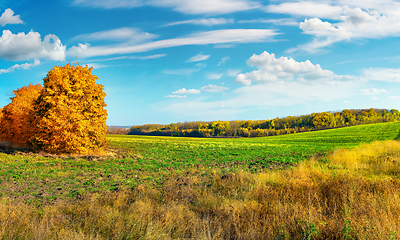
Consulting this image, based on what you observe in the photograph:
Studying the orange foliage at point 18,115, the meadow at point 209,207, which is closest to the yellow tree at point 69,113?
the meadow at point 209,207

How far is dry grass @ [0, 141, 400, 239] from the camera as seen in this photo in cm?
517

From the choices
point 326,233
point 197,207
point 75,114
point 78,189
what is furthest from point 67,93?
point 326,233

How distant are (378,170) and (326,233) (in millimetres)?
8587

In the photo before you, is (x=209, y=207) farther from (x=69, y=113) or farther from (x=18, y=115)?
(x=18, y=115)

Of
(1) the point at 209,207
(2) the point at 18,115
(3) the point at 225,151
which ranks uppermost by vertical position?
(2) the point at 18,115

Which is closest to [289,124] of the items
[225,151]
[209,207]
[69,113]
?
[225,151]

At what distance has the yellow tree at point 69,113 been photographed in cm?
2108

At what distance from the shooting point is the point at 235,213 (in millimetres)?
6762

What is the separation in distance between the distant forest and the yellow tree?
313 ft

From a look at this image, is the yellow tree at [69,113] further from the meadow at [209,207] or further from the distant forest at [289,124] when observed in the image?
the distant forest at [289,124]

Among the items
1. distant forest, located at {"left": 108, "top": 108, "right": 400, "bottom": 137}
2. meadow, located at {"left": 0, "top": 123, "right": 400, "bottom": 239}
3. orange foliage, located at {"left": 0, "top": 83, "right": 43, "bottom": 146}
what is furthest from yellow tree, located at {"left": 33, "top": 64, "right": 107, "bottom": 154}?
distant forest, located at {"left": 108, "top": 108, "right": 400, "bottom": 137}

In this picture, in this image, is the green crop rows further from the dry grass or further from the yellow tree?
the dry grass

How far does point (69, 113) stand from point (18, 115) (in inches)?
602

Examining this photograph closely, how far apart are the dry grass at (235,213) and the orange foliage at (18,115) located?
26.8m
